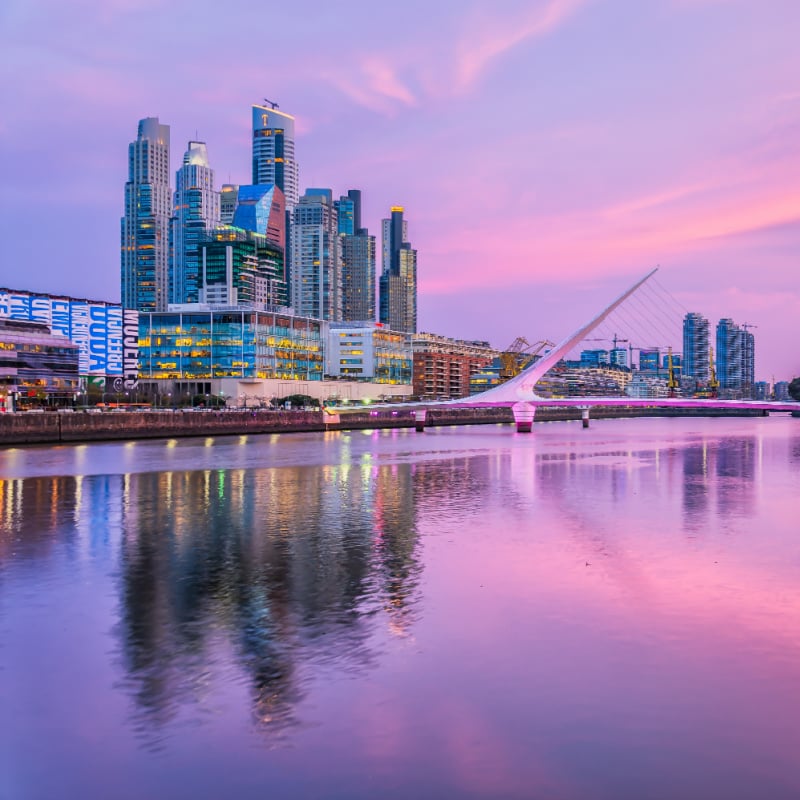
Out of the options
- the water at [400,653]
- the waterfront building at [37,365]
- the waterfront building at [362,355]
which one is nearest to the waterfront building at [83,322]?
the waterfront building at [37,365]

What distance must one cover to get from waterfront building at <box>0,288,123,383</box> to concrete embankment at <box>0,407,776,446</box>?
34.7 m

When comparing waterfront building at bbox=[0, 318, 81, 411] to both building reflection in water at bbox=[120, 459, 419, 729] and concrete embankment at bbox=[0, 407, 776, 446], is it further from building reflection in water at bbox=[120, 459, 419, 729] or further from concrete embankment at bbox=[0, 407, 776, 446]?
building reflection in water at bbox=[120, 459, 419, 729]

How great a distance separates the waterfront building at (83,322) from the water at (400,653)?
8664 centimetres

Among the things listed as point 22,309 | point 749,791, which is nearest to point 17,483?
point 749,791

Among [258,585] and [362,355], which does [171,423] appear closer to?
[258,585]

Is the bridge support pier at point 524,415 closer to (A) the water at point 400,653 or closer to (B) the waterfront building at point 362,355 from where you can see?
(A) the water at point 400,653

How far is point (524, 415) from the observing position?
78.9 m

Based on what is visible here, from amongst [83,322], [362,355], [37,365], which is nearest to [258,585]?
[37,365]

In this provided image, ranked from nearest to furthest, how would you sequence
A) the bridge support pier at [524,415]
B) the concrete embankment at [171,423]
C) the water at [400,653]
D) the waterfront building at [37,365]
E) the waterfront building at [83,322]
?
the water at [400,653] → the concrete embankment at [171,423] → the bridge support pier at [524,415] → the waterfront building at [37,365] → the waterfront building at [83,322]

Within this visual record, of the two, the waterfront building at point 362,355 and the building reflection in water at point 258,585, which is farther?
the waterfront building at point 362,355

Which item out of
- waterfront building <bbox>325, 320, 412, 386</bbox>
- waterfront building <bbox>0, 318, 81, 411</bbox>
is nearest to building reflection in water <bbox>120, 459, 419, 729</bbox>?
waterfront building <bbox>0, 318, 81, 411</bbox>

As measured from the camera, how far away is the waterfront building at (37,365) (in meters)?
92.3

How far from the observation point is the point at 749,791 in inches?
270

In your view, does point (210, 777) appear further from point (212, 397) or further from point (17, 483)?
point (212, 397)
